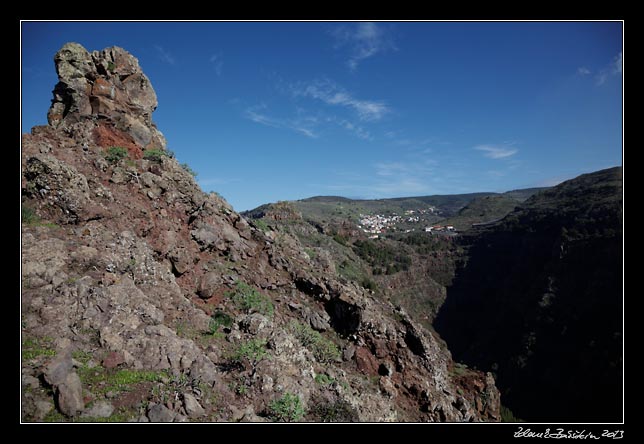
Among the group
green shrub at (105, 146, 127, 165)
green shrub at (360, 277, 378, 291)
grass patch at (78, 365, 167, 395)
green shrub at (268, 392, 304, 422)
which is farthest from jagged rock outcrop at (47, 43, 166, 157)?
green shrub at (360, 277, 378, 291)

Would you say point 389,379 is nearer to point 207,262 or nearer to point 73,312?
A: point 207,262

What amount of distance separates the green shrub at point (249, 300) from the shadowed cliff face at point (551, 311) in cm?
3243

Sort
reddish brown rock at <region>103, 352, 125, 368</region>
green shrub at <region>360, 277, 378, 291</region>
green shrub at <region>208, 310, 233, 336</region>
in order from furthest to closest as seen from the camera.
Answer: green shrub at <region>360, 277, 378, 291</region>
green shrub at <region>208, 310, 233, 336</region>
reddish brown rock at <region>103, 352, 125, 368</region>

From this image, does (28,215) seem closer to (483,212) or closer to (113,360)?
(113,360)

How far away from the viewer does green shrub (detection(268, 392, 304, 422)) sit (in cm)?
641

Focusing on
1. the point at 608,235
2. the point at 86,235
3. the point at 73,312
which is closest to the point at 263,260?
the point at 86,235

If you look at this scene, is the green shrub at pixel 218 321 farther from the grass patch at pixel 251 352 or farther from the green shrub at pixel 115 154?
the green shrub at pixel 115 154

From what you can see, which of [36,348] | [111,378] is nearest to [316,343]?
[111,378]

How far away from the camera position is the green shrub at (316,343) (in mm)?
10414

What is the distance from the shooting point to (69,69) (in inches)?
525

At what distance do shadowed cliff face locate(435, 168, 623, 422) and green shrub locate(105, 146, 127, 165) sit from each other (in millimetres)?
38215

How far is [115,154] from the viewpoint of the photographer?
1162 centimetres

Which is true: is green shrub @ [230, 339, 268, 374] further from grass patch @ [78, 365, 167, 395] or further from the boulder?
grass patch @ [78, 365, 167, 395]

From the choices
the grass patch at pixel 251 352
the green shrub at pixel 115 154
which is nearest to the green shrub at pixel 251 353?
the grass patch at pixel 251 352
